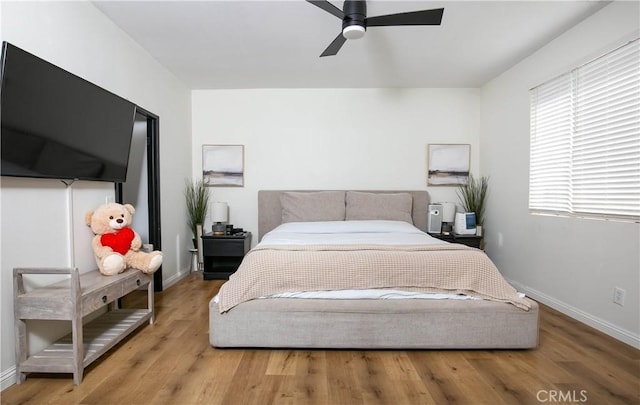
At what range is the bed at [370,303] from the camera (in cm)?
210

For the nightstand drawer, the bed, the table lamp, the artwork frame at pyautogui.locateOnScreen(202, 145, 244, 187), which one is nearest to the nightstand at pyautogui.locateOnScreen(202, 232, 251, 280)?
the nightstand drawer

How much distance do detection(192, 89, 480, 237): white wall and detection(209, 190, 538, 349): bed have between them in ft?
7.24

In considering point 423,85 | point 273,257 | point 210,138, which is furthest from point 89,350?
point 423,85

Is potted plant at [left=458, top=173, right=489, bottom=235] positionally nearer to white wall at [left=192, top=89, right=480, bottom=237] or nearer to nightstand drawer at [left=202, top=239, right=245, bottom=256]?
white wall at [left=192, top=89, right=480, bottom=237]

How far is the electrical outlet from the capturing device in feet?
7.50

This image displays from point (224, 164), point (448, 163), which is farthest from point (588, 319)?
point (224, 164)

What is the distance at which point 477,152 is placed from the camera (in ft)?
14.3

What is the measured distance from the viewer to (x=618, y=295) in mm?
2322

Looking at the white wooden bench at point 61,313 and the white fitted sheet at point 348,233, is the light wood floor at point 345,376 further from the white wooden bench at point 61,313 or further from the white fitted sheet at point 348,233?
the white fitted sheet at point 348,233

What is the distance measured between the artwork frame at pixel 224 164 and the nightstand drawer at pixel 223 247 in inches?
33.1

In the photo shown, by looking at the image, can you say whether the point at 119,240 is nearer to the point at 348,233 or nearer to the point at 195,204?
the point at 195,204

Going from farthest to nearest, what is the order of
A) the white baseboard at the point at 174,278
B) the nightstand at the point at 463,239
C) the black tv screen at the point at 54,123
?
the nightstand at the point at 463,239 → the white baseboard at the point at 174,278 → the black tv screen at the point at 54,123

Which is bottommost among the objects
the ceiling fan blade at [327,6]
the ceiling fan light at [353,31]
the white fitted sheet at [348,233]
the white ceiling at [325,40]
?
the white fitted sheet at [348,233]

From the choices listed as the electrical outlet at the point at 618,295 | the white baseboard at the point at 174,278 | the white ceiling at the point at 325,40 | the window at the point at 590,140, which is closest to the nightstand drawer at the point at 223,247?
the white baseboard at the point at 174,278
